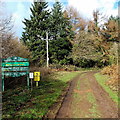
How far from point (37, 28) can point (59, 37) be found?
447 cm

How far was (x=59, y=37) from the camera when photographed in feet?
77.3

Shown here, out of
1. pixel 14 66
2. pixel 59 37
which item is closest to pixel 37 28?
pixel 59 37

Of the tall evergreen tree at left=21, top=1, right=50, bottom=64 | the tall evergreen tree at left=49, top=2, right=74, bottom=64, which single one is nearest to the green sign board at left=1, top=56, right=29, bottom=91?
the tall evergreen tree at left=21, top=1, right=50, bottom=64

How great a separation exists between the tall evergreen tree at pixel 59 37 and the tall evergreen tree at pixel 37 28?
1429 millimetres

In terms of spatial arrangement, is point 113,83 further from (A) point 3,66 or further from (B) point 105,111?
(A) point 3,66

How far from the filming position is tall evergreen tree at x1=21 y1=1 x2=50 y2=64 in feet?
72.1

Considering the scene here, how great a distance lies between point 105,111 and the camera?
4160mm

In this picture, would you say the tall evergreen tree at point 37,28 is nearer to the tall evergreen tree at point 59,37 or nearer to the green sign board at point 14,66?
the tall evergreen tree at point 59,37

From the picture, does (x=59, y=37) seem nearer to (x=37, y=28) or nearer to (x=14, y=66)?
(x=37, y=28)

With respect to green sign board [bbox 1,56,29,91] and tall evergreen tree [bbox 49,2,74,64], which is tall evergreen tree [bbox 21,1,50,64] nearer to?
tall evergreen tree [bbox 49,2,74,64]

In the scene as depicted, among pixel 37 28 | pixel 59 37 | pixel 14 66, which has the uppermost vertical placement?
pixel 37 28

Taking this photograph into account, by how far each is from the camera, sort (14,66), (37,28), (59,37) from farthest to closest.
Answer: (59,37)
(37,28)
(14,66)

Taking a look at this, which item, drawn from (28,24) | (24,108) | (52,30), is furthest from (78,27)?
(24,108)

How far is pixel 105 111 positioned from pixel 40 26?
2130 centimetres
